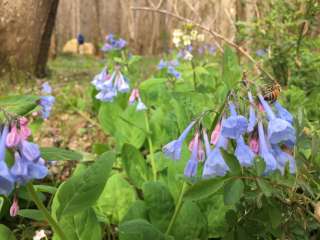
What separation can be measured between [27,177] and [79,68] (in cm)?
494

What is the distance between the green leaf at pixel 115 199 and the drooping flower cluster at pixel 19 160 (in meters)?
0.85

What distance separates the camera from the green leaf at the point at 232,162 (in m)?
0.98

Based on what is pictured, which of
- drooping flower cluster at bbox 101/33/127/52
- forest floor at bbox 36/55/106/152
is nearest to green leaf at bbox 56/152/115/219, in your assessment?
forest floor at bbox 36/55/106/152

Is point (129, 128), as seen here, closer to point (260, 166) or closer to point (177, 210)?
point (177, 210)

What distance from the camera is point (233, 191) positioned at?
3.30 feet

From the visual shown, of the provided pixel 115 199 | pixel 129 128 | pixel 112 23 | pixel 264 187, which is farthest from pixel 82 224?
pixel 112 23

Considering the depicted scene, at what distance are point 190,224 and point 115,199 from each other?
1.38ft

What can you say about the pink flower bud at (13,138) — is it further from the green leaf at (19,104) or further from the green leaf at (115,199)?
the green leaf at (115,199)

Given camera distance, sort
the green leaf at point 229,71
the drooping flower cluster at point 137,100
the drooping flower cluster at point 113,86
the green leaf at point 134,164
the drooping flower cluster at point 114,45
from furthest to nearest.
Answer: the drooping flower cluster at point 114,45
the drooping flower cluster at point 113,86
the drooping flower cluster at point 137,100
the green leaf at point 134,164
the green leaf at point 229,71

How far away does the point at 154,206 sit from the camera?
1.45m

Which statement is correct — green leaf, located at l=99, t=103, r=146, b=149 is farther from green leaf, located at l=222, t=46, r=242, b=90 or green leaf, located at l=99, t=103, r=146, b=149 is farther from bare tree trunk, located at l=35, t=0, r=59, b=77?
bare tree trunk, located at l=35, t=0, r=59, b=77

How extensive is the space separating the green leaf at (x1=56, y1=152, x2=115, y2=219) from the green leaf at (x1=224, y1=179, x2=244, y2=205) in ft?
0.89

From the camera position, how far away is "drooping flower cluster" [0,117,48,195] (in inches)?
35.3

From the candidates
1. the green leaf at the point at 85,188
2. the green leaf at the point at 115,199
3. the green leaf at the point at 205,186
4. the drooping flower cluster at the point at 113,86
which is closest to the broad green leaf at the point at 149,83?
the drooping flower cluster at the point at 113,86
